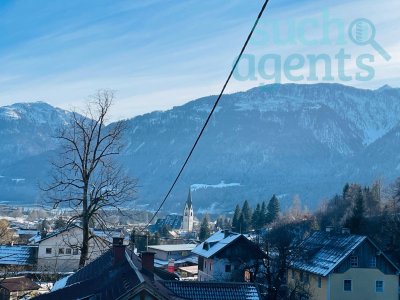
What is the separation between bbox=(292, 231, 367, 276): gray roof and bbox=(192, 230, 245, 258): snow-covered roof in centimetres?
445

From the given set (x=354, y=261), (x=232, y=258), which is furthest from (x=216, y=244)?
(x=354, y=261)

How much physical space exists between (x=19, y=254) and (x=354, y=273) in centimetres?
3040

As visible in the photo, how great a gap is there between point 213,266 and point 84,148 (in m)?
21.9

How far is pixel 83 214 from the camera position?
18.1 m

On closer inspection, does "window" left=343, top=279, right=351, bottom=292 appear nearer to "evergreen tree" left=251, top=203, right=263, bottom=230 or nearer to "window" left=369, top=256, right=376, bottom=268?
"window" left=369, top=256, right=376, bottom=268

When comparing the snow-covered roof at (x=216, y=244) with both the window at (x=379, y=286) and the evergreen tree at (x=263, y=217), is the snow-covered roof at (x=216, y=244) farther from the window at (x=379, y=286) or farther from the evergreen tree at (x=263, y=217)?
the evergreen tree at (x=263, y=217)

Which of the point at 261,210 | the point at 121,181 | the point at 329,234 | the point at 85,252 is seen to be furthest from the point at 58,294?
the point at 261,210

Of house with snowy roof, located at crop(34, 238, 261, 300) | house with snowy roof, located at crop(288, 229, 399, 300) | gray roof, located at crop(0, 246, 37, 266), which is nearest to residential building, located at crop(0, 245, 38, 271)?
gray roof, located at crop(0, 246, 37, 266)

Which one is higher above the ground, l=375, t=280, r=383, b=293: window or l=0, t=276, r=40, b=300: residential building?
l=375, t=280, r=383, b=293: window

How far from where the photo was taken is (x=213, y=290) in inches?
729

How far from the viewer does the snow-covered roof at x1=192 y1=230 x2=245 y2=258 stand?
38219 millimetres

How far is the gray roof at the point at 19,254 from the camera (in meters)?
49.5

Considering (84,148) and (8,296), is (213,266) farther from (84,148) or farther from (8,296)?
(84,148)

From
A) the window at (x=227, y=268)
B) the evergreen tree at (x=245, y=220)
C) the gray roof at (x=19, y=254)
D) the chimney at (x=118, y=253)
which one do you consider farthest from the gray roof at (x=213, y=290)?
the evergreen tree at (x=245, y=220)
